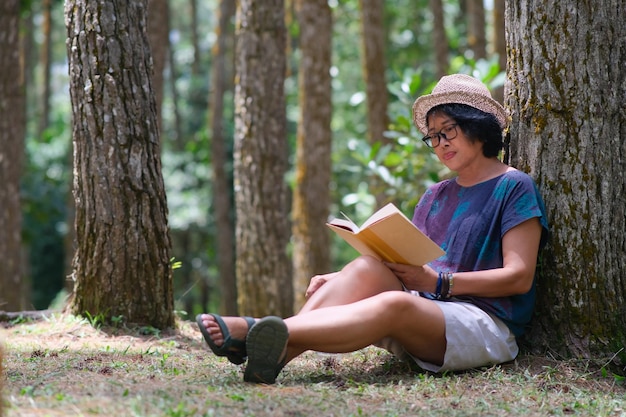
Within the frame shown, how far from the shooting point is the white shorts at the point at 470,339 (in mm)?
3676

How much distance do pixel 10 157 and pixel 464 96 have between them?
23.8ft

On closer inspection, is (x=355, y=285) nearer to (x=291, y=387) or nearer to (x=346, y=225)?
(x=346, y=225)

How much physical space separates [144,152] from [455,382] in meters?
2.54

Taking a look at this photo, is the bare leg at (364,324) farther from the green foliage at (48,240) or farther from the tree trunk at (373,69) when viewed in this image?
the green foliage at (48,240)

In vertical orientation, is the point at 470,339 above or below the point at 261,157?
below

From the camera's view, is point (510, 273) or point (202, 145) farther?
point (202, 145)

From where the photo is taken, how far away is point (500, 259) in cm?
387

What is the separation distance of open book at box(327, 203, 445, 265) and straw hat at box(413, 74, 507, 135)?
760 millimetres

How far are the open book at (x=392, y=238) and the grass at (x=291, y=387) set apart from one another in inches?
23.4

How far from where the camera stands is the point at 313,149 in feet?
29.2

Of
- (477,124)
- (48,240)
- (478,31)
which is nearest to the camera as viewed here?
(477,124)

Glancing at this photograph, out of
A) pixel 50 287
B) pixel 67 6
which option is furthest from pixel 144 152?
pixel 50 287

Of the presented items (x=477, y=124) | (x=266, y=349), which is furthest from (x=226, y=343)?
(x=477, y=124)

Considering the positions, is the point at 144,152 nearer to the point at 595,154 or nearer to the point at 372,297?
the point at 372,297
